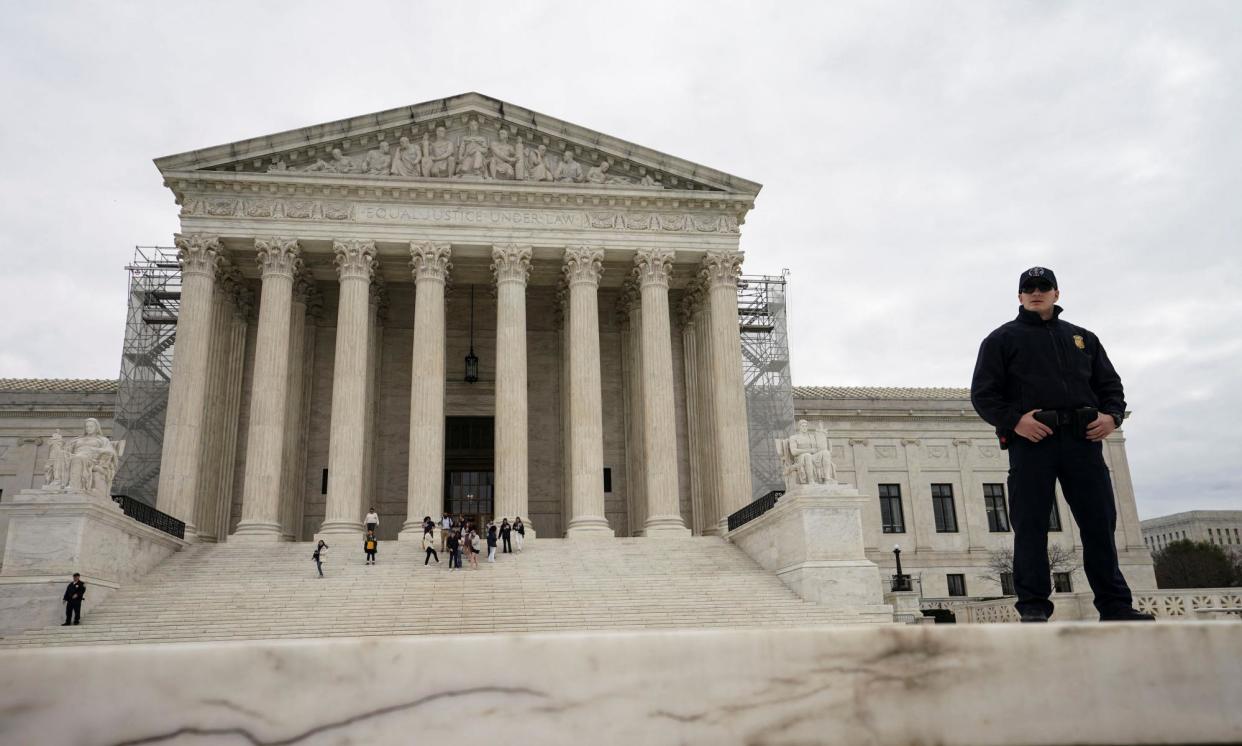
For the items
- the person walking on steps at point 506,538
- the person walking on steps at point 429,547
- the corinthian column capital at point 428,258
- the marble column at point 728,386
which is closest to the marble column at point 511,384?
the person walking on steps at point 506,538

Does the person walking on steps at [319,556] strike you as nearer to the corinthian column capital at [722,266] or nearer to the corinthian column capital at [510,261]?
the corinthian column capital at [510,261]

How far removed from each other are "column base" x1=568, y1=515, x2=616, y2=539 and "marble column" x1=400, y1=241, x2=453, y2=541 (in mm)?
3687

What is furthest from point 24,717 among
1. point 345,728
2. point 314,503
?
point 314,503

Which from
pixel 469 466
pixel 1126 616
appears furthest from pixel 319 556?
pixel 1126 616

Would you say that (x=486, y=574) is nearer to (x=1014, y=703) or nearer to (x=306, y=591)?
(x=306, y=591)

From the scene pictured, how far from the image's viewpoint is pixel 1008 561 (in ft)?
148

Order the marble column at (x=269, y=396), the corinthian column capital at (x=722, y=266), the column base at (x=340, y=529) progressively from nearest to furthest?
1. the column base at (x=340, y=529)
2. the marble column at (x=269, y=396)
3. the corinthian column capital at (x=722, y=266)

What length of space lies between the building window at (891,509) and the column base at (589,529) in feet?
67.7

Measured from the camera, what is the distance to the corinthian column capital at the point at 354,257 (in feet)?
105

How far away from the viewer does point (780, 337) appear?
42312mm

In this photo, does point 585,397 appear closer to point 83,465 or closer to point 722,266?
point 722,266

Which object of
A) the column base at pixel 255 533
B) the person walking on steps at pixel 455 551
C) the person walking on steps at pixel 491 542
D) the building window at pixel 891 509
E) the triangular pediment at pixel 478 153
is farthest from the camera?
the building window at pixel 891 509

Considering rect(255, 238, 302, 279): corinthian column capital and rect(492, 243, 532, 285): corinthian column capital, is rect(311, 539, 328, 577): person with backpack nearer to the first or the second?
rect(255, 238, 302, 279): corinthian column capital

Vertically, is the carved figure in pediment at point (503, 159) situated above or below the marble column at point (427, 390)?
above
